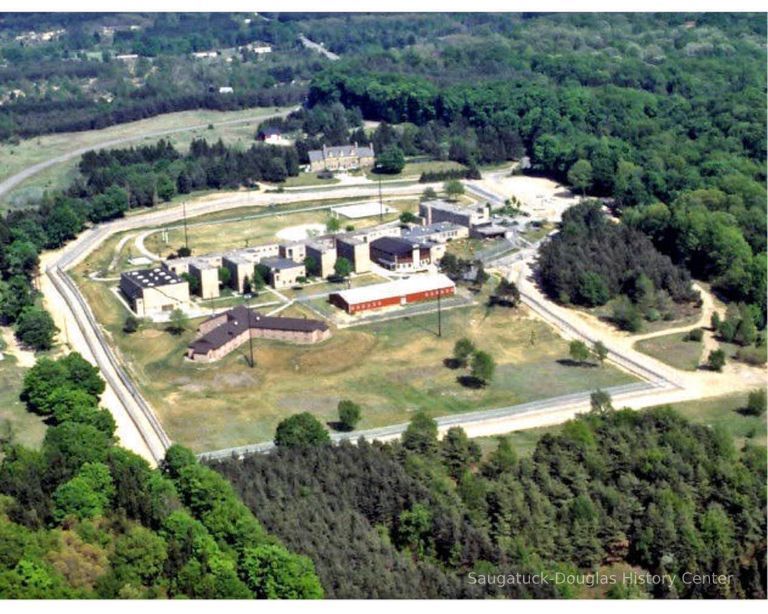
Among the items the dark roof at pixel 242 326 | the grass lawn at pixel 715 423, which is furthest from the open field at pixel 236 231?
the grass lawn at pixel 715 423

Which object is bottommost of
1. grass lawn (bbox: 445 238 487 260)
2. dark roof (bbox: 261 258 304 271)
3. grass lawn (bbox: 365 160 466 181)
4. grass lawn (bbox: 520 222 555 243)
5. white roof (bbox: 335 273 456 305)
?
grass lawn (bbox: 365 160 466 181)

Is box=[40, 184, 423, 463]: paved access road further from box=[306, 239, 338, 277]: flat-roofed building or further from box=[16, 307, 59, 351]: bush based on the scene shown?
box=[306, 239, 338, 277]: flat-roofed building

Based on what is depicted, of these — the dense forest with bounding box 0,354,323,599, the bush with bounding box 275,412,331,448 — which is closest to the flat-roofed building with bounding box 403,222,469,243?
the bush with bounding box 275,412,331,448

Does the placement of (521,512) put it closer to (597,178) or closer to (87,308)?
(87,308)

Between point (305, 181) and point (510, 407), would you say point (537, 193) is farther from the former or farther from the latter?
point (510, 407)

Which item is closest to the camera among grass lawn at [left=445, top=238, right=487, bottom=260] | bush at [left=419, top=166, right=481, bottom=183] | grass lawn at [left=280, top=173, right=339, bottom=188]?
grass lawn at [left=445, top=238, right=487, bottom=260]

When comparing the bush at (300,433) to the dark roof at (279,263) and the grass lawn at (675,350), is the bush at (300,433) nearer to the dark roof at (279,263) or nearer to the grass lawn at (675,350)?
the grass lawn at (675,350)
